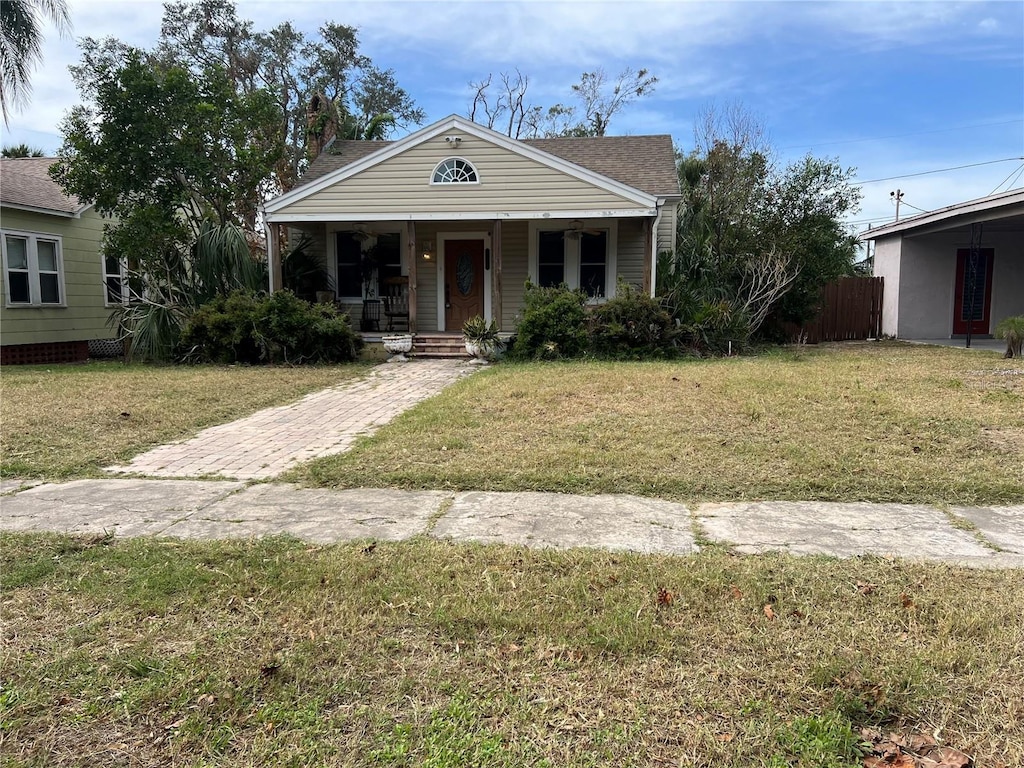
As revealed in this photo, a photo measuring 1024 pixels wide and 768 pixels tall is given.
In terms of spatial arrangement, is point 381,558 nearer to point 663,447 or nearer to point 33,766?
point 33,766

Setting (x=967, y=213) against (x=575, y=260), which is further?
(x=575, y=260)

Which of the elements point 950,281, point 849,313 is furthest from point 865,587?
point 950,281

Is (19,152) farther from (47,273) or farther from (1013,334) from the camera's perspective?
(1013,334)

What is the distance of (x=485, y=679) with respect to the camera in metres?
2.32

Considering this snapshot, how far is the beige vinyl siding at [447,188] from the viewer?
13531mm

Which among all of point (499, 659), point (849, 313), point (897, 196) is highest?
point (897, 196)

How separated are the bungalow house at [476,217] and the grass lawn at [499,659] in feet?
35.1

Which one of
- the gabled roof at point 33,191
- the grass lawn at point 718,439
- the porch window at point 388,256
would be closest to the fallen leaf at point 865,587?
the grass lawn at point 718,439

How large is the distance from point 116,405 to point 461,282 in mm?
9159

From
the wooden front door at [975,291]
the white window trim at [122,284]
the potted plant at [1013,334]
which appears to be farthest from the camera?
the wooden front door at [975,291]

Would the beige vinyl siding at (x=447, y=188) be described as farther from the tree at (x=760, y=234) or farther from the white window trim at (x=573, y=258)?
the tree at (x=760, y=234)

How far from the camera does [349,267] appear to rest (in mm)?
15883

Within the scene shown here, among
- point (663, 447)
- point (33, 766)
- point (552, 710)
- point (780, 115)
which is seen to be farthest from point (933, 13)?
point (33, 766)

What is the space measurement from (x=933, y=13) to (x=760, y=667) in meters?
11.6
